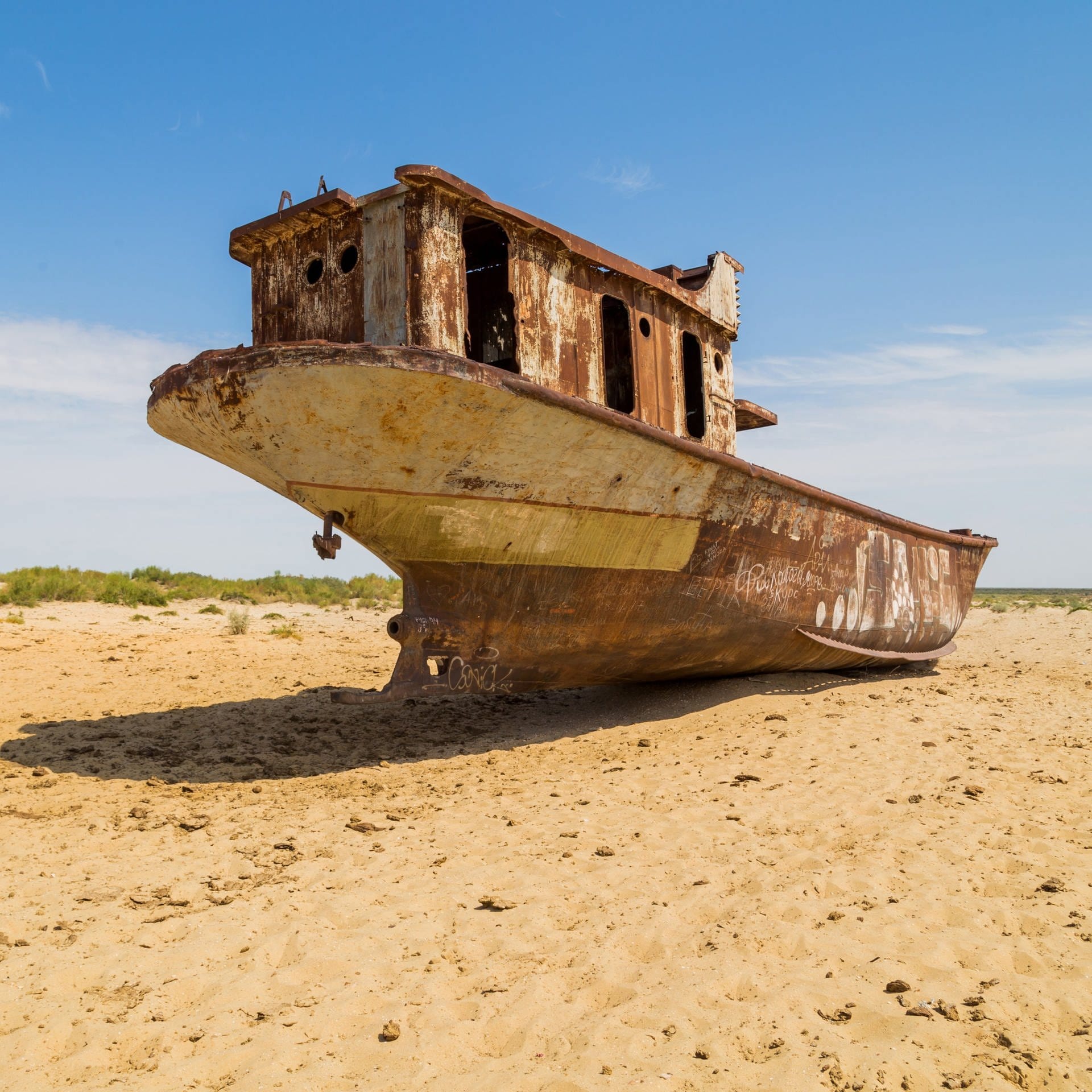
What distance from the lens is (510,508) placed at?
218 inches

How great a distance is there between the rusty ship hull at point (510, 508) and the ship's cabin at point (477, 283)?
1.88 feet

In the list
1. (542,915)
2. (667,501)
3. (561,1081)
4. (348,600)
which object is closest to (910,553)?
(667,501)

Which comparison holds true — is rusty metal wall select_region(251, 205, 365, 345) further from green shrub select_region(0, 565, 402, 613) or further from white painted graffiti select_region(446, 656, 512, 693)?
green shrub select_region(0, 565, 402, 613)

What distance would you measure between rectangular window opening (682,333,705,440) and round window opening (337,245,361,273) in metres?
3.00

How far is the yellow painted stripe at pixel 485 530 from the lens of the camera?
17.6 feet

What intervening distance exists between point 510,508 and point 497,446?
1.55 ft

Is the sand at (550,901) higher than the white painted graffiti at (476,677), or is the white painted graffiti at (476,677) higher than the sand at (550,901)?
the white painted graffiti at (476,677)

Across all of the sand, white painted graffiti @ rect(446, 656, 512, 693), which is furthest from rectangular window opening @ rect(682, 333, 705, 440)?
white painted graffiti @ rect(446, 656, 512, 693)

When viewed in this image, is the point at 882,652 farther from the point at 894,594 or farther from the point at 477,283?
the point at 477,283

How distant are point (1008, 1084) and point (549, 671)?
4.24m

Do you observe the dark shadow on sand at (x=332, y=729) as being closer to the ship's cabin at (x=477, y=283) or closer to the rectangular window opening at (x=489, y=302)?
the ship's cabin at (x=477, y=283)

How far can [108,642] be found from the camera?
33.9 feet

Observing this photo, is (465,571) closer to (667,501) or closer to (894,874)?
(667,501)

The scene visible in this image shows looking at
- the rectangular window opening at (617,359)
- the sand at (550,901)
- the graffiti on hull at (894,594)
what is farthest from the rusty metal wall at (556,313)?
the sand at (550,901)
